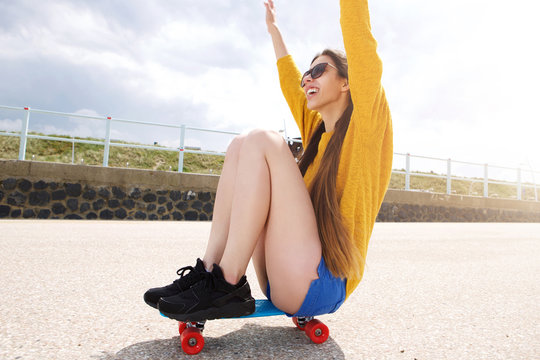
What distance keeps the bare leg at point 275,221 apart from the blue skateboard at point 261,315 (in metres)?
0.06

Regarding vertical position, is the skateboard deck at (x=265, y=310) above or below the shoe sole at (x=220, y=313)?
below

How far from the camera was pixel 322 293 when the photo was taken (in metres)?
1.25

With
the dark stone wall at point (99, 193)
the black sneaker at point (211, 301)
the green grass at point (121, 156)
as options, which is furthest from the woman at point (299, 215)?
the green grass at point (121, 156)

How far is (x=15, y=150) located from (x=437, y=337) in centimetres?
1612

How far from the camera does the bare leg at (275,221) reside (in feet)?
4.02

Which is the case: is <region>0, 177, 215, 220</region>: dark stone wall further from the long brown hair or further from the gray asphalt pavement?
the long brown hair

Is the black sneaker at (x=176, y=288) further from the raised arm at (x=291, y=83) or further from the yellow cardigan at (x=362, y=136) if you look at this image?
the raised arm at (x=291, y=83)

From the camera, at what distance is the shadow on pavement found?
119cm

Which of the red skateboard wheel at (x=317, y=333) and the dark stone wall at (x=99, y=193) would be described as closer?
the red skateboard wheel at (x=317, y=333)

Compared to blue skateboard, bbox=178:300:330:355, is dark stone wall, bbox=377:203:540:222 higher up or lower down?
higher up

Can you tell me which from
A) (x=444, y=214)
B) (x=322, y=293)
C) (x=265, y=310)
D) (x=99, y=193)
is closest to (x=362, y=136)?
(x=322, y=293)

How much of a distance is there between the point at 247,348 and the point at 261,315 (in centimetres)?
11

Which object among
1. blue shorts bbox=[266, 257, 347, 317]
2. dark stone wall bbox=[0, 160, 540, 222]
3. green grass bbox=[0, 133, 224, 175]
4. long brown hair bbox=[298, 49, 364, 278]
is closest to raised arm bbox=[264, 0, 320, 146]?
long brown hair bbox=[298, 49, 364, 278]

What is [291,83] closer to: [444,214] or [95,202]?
[95,202]
